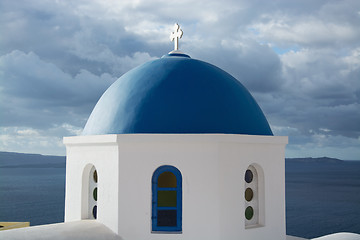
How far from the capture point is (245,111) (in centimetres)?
929

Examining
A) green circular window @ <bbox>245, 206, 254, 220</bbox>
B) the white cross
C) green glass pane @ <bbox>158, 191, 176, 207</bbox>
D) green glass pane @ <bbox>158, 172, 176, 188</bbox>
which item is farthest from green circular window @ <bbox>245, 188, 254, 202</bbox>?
the white cross

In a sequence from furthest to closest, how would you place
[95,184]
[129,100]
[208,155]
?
[95,184]
[129,100]
[208,155]

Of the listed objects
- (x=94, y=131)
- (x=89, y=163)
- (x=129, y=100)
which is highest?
(x=129, y=100)

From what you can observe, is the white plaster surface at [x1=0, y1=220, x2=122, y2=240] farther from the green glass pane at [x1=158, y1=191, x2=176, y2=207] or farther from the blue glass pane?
the green glass pane at [x1=158, y1=191, x2=176, y2=207]

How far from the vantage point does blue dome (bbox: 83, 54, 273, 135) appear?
859 cm

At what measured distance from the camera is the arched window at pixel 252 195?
9172 millimetres

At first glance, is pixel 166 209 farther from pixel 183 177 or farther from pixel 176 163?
pixel 176 163

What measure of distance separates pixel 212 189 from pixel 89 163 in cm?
288

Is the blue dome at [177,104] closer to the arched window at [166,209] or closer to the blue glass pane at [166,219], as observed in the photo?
the arched window at [166,209]

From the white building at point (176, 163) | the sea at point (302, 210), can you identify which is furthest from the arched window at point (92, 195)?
the sea at point (302, 210)

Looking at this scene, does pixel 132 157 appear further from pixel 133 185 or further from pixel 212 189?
pixel 212 189

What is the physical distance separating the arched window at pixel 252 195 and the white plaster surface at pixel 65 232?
9.67 feet

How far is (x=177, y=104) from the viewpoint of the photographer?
344 inches

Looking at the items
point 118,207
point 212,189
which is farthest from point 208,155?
point 118,207
